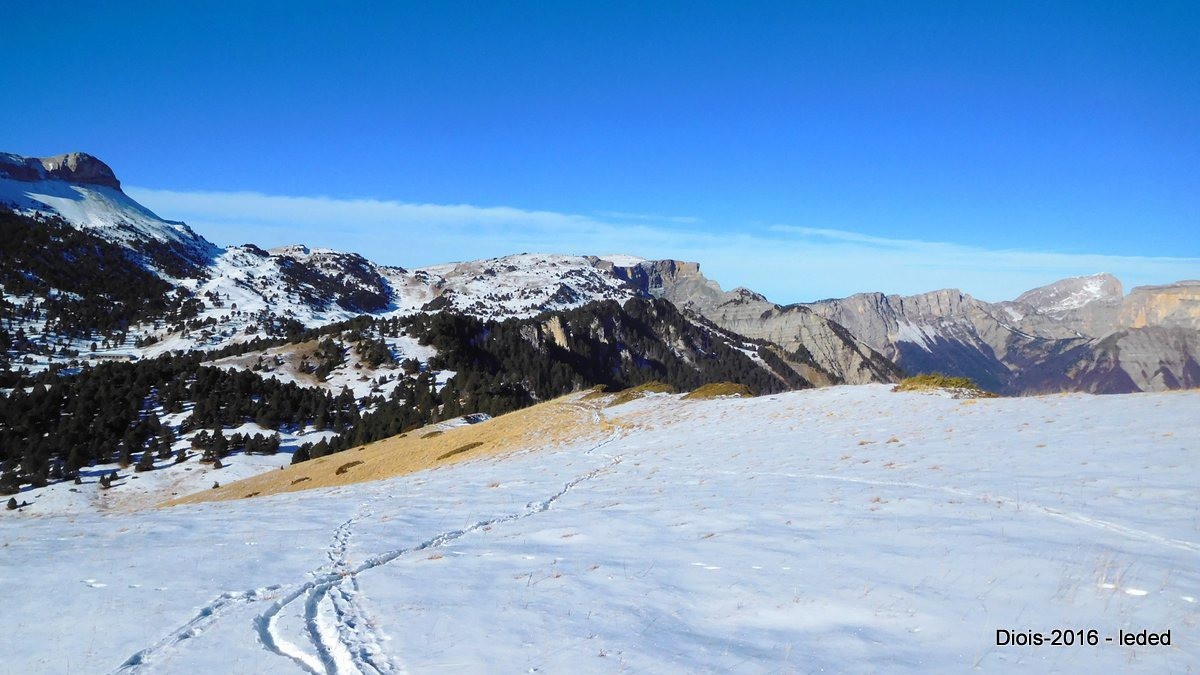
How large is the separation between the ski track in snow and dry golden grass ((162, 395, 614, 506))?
22.3 meters

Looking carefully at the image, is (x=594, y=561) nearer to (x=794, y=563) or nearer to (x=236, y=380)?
(x=794, y=563)

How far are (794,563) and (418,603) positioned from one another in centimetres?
580

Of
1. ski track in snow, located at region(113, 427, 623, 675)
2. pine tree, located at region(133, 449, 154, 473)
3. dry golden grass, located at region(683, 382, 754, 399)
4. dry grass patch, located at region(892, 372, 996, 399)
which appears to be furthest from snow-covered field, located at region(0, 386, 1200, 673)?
pine tree, located at region(133, 449, 154, 473)

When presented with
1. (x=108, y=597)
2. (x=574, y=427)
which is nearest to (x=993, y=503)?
(x=108, y=597)

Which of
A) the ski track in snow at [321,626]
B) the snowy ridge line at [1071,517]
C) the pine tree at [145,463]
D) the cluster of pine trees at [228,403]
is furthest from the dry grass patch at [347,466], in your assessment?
the pine tree at [145,463]

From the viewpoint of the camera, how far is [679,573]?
9.72 m

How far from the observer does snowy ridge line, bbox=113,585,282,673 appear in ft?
23.4

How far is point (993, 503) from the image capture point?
1233 cm

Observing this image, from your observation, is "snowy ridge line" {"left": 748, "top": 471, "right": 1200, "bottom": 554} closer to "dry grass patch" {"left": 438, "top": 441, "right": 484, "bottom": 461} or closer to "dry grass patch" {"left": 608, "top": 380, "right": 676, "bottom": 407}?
"dry grass patch" {"left": 438, "top": 441, "right": 484, "bottom": 461}

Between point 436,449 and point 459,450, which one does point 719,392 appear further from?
point 436,449

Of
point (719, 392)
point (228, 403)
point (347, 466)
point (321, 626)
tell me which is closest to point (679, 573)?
point (321, 626)

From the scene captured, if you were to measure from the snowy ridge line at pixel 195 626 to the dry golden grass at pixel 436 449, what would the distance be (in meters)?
22.8

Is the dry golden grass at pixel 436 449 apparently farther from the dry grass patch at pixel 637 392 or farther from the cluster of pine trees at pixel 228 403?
the cluster of pine trees at pixel 228 403

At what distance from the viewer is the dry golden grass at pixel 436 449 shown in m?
33.7
